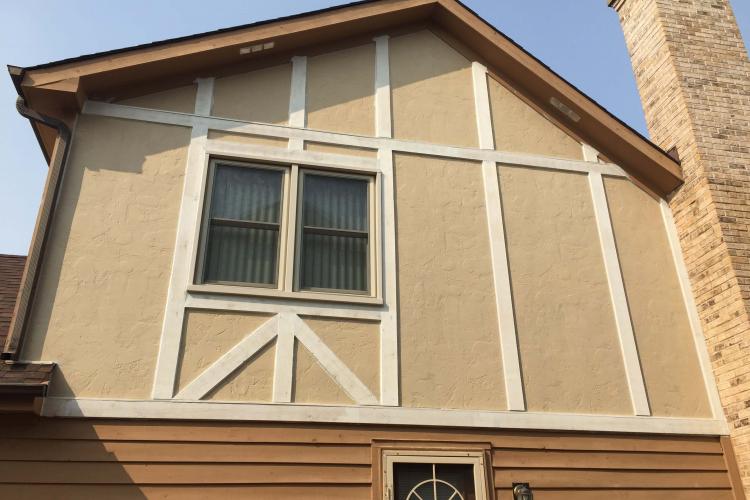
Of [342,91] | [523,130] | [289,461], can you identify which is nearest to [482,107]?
[523,130]

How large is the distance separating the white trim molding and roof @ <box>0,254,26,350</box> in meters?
7.05

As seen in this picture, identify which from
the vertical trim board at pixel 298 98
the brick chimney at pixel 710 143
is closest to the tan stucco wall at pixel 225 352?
the vertical trim board at pixel 298 98

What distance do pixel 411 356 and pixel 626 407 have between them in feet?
7.61

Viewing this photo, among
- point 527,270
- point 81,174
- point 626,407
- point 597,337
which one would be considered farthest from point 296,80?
point 626,407

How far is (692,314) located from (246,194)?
205 inches

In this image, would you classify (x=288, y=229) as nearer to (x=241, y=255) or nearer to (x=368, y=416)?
(x=241, y=255)

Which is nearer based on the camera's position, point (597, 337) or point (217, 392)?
point (217, 392)

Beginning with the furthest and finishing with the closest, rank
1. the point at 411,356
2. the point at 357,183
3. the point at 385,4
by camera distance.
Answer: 1. the point at 385,4
2. the point at 357,183
3. the point at 411,356

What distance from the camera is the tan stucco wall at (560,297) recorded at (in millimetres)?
6613

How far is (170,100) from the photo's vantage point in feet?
23.4

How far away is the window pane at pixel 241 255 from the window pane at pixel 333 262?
0.34 meters

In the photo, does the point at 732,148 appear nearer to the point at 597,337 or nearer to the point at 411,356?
the point at 597,337

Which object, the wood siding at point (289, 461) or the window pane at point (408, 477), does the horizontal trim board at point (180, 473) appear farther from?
the window pane at point (408, 477)

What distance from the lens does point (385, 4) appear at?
316 inches
